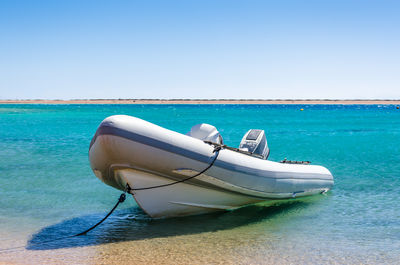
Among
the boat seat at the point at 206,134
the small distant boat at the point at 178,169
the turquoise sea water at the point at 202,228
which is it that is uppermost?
the boat seat at the point at 206,134

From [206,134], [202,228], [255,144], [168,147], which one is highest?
[206,134]

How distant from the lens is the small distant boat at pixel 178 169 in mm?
5957

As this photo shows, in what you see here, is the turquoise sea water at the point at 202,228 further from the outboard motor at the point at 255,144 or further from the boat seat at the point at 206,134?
the boat seat at the point at 206,134

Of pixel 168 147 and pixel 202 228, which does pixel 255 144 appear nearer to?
pixel 202 228

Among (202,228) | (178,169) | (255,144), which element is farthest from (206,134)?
(202,228)

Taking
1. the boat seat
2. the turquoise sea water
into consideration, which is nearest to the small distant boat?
the boat seat

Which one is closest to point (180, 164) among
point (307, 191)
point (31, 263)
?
point (31, 263)

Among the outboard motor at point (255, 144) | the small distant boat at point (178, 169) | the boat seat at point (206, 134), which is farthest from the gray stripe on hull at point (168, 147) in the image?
the outboard motor at point (255, 144)

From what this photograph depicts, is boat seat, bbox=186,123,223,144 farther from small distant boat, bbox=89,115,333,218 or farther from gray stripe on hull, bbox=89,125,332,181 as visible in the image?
gray stripe on hull, bbox=89,125,332,181

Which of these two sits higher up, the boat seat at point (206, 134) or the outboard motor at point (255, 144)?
the boat seat at point (206, 134)

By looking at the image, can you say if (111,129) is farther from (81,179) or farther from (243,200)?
(81,179)

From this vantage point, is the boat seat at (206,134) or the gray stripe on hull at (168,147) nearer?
the gray stripe on hull at (168,147)

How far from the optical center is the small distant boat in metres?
5.96

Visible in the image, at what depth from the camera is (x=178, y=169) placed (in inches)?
245
